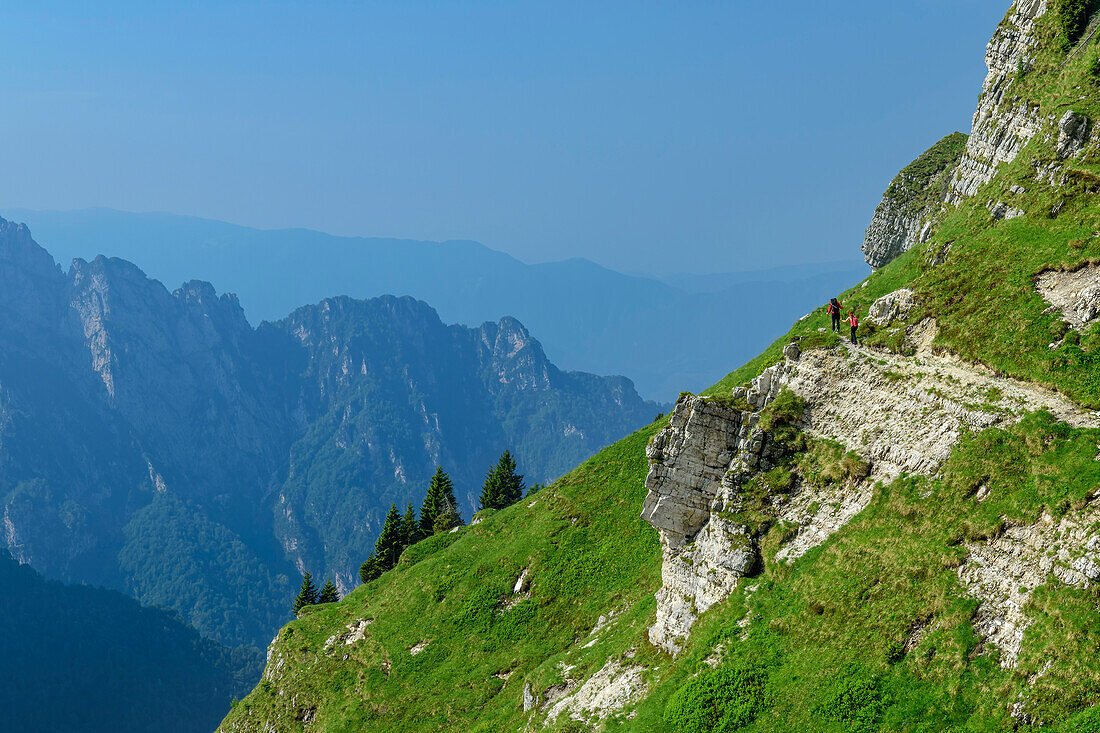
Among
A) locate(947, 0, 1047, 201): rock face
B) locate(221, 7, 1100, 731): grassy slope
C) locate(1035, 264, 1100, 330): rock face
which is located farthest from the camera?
locate(947, 0, 1047, 201): rock face

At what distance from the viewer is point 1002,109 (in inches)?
2815

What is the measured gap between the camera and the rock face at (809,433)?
3381 centimetres

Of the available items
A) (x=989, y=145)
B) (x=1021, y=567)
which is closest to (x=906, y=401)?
(x=1021, y=567)

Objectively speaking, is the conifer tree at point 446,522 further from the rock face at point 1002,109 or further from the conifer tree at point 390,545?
the rock face at point 1002,109

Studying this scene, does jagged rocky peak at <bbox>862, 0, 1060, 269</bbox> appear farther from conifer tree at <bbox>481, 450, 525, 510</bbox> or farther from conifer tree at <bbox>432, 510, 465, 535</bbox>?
conifer tree at <bbox>432, 510, 465, 535</bbox>

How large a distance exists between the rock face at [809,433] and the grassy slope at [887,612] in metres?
1.11

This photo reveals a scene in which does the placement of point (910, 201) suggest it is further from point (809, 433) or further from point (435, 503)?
point (435, 503)

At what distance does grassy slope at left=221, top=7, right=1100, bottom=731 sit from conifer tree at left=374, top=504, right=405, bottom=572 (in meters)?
33.7

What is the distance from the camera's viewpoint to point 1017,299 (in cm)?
3816

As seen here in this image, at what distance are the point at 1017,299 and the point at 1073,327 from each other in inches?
153

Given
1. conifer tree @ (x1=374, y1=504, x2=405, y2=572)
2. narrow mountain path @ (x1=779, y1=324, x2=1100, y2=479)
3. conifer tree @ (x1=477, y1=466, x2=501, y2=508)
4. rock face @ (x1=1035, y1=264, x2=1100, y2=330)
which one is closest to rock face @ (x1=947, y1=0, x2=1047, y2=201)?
rock face @ (x1=1035, y1=264, x2=1100, y2=330)

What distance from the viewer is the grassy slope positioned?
25703mm

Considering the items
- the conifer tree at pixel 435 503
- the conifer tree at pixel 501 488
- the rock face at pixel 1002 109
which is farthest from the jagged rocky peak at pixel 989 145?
the conifer tree at pixel 435 503

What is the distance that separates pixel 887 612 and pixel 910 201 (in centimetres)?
8064
